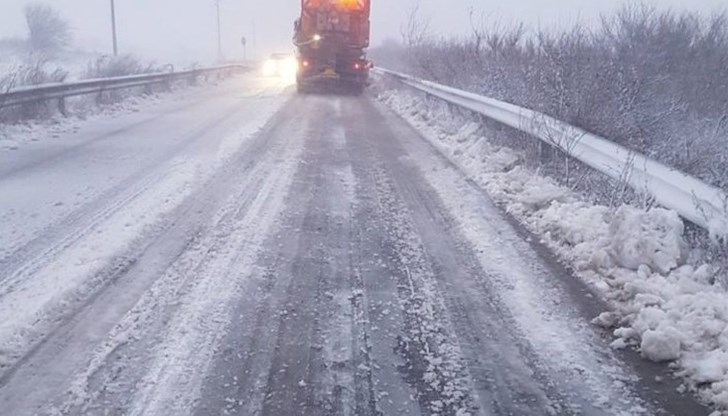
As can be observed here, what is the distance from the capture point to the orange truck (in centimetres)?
2266

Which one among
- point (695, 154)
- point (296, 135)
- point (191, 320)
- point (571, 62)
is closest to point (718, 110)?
point (571, 62)

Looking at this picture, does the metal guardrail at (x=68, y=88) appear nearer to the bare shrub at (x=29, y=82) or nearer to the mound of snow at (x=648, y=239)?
the bare shrub at (x=29, y=82)

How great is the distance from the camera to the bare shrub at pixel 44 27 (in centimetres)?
6781

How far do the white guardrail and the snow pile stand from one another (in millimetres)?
222

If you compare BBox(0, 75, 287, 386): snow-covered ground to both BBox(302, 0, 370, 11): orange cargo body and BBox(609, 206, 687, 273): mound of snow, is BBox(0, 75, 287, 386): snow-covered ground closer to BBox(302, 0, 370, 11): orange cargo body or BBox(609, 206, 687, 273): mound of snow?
BBox(609, 206, 687, 273): mound of snow

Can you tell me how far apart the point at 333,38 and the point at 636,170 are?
1815cm

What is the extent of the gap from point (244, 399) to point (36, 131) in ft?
36.1

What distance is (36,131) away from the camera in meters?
12.2

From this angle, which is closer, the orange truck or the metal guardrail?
the metal guardrail

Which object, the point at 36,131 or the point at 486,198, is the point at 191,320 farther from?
the point at 36,131

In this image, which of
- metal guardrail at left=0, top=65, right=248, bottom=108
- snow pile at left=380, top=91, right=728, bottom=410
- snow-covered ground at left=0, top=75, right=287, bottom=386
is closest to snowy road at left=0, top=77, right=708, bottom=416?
snow-covered ground at left=0, top=75, right=287, bottom=386

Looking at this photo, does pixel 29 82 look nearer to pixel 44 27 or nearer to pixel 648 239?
pixel 648 239

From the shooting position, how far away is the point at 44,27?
225ft

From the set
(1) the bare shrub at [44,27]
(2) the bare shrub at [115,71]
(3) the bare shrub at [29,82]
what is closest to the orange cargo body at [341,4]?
(2) the bare shrub at [115,71]
